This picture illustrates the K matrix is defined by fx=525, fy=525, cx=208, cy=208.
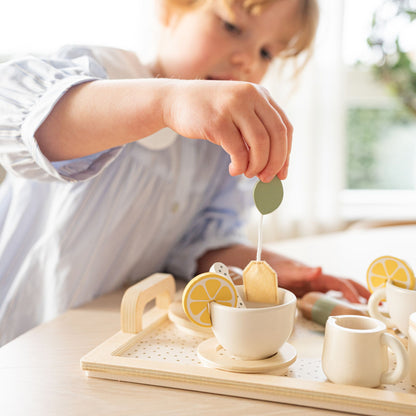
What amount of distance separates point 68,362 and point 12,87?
30 centimetres

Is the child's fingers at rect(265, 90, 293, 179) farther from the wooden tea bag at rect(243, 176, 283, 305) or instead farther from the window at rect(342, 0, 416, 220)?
the window at rect(342, 0, 416, 220)

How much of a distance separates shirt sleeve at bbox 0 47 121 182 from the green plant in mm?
1503

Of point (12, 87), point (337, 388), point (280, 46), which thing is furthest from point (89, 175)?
point (280, 46)

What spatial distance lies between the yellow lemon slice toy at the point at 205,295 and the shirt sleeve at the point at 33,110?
8.5 inches

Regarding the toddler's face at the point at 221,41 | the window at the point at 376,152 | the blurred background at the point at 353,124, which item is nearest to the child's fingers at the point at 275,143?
the toddler's face at the point at 221,41

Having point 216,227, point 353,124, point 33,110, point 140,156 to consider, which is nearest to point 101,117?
point 33,110

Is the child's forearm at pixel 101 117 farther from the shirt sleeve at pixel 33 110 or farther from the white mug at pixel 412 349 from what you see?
the white mug at pixel 412 349

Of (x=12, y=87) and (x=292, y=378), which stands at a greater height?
(x=12, y=87)

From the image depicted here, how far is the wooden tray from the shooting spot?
0.41 metres

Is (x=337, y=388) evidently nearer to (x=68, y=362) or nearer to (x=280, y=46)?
(x=68, y=362)

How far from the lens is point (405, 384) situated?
449 millimetres

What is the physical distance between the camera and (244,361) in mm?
463

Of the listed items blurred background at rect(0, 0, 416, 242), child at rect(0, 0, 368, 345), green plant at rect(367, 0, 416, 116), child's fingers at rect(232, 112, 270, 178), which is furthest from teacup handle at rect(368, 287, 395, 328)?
green plant at rect(367, 0, 416, 116)

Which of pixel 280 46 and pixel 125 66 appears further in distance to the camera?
pixel 280 46
